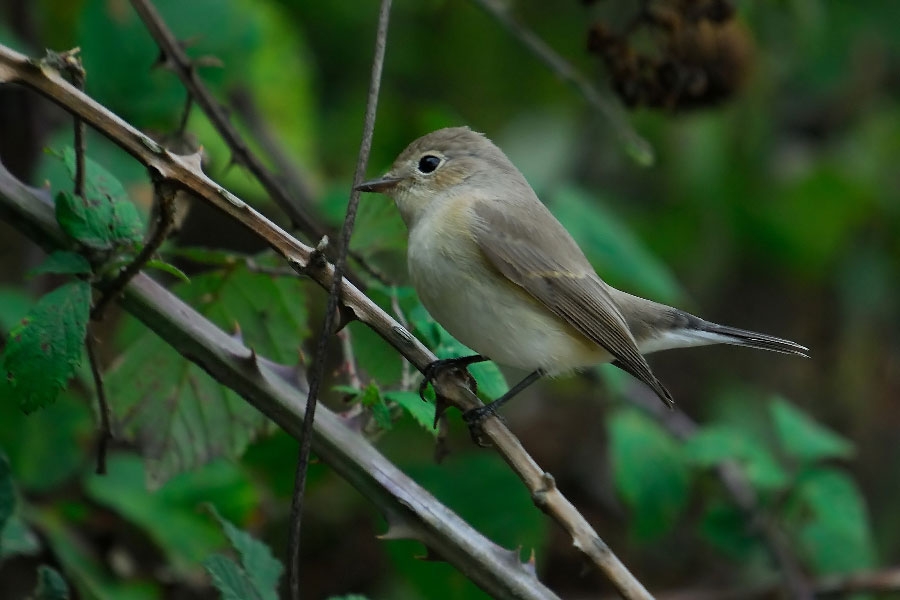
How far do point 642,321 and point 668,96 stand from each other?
0.79 metres

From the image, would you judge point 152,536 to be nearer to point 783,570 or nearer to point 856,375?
point 783,570

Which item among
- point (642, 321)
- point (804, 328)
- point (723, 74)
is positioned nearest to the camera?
point (642, 321)

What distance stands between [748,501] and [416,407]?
2.32m

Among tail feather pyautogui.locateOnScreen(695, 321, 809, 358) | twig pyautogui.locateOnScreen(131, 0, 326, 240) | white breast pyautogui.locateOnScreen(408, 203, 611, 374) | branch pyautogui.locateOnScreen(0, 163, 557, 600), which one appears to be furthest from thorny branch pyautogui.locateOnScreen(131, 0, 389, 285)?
tail feather pyautogui.locateOnScreen(695, 321, 809, 358)

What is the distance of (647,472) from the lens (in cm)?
404

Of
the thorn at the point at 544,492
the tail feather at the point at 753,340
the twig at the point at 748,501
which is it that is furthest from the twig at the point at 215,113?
the twig at the point at 748,501

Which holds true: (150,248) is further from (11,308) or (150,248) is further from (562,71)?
(562,71)

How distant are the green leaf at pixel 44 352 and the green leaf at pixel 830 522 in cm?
277

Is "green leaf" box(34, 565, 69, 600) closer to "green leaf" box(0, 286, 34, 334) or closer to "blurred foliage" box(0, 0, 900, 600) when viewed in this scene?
"blurred foliage" box(0, 0, 900, 600)

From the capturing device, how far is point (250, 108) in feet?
16.4

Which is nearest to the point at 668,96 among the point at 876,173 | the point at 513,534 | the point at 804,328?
the point at 513,534

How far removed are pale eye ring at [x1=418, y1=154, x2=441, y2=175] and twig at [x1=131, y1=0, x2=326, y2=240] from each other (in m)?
0.47

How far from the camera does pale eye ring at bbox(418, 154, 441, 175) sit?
343 cm

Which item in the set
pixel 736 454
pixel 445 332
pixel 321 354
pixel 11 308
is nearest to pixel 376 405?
pixel 321 354
